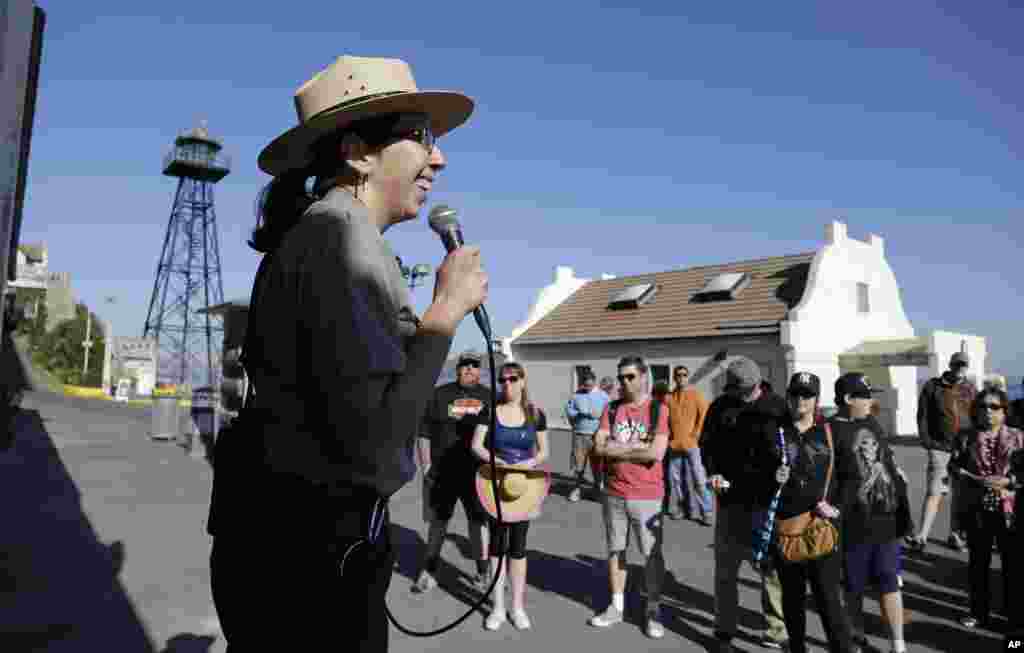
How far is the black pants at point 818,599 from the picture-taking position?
13.1 ft

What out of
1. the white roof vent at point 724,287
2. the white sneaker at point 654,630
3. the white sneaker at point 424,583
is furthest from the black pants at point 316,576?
the white roof vent at point 724,287

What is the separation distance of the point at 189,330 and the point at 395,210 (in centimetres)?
4383

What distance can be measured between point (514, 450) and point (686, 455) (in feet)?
14.0

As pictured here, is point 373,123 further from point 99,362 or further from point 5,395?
point 99,362

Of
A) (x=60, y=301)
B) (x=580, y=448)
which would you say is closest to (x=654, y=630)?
(x=580, y=448)

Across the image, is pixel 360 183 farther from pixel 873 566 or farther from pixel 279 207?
pixel 873 566

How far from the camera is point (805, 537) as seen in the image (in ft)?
13.6

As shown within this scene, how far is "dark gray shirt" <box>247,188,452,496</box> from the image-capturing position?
48.0 inches

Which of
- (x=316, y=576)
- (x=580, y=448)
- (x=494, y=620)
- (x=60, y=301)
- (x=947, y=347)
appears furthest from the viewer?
(x=60, y=301)

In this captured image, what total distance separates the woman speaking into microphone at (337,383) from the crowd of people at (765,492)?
2.79 metres

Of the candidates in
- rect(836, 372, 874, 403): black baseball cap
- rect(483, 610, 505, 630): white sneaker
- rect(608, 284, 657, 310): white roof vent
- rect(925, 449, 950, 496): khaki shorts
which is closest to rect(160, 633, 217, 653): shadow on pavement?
rect(483, 610, 505, 630): white sneaker

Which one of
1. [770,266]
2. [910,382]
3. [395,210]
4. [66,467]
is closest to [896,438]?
[910,382]

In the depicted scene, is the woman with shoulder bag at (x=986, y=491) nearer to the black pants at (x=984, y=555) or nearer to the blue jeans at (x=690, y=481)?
the black pants at (x=984, y=555)

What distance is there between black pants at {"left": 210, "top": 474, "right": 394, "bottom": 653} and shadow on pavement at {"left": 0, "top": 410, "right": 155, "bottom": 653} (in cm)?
381
